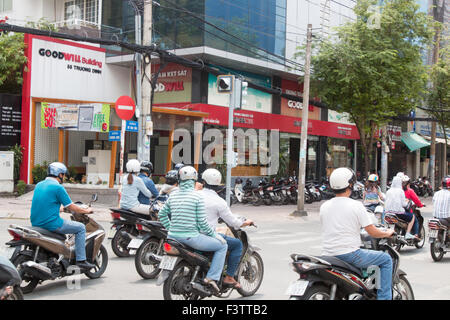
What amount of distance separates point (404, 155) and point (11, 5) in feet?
94.3

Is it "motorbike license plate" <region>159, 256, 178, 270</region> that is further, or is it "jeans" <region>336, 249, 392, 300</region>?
"motorbike license plate" <region>159, 256, 178, 270</region>

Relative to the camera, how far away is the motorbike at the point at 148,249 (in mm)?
7457

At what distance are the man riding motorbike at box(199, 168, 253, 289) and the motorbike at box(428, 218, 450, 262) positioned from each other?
4995 mm

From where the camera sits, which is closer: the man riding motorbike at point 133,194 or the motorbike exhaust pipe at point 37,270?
the motorbike exhaust pipe at point 37,270

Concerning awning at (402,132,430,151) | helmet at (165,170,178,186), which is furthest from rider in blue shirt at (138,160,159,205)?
awning at (402,132,430,151)

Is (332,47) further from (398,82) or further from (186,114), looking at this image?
(186,114)

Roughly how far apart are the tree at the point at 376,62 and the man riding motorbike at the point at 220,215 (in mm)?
15262

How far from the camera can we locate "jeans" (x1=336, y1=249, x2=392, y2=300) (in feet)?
15.9

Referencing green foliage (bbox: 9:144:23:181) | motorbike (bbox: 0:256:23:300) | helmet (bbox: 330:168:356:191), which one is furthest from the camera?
green foliage (bbox: 9:144:23:181)

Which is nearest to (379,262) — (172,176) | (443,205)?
(172,176)

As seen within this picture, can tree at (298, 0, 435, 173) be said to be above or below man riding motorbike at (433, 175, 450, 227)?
above

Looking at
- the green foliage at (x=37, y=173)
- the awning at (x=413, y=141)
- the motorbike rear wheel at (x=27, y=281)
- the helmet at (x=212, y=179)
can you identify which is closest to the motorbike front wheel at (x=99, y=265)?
the motorbike rear wheel at (x=27, y=281)

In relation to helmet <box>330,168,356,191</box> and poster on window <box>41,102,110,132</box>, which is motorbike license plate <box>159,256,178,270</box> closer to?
helmet <box>330,168,356,191</box>

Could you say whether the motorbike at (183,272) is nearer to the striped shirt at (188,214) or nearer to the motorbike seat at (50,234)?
the striped shirt at (188,214)
